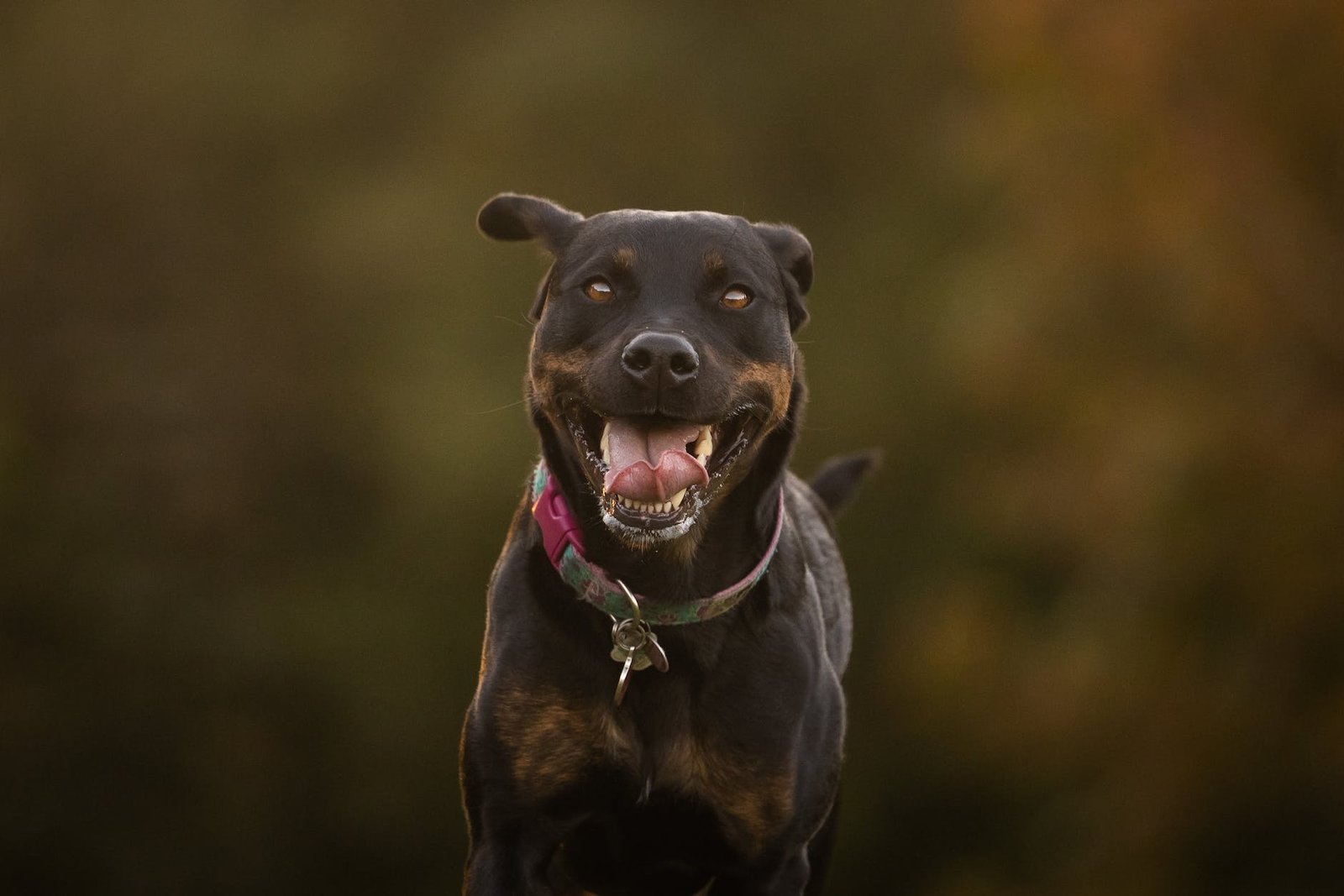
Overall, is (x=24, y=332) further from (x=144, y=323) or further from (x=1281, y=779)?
(x=1281, y=779)

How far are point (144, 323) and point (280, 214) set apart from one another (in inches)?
144

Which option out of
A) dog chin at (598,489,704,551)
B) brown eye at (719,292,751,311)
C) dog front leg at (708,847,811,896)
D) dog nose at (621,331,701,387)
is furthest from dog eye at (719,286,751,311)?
Answer: dog front leg at (708,847,811,896)

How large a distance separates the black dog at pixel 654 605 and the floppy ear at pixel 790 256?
25 millimetres

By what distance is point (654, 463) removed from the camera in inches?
209

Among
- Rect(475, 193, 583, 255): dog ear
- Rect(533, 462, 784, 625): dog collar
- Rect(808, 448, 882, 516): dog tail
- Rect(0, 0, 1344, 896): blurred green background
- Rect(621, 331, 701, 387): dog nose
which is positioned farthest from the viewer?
Rect(0, 0, 1344, 896): blurred green background

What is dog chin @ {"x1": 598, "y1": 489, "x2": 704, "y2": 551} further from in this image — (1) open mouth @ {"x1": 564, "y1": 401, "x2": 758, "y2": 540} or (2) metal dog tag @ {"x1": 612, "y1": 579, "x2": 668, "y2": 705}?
(2) metal dog tag @ {"x1": 612, "y1": 579, "x2": 668, "y2": 705}

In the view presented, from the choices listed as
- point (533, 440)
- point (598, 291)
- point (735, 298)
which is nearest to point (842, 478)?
point (735, 298)

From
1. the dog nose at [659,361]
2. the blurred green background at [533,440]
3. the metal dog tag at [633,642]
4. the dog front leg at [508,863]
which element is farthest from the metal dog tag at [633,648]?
the blurred green background at [533,440]

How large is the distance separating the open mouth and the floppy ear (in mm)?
504

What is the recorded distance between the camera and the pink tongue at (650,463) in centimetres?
513

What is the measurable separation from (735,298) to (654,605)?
0.88 meters

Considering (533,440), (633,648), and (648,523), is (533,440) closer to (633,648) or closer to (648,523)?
(633,648)

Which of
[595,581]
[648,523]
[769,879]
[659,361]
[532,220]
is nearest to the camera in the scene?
[648,523]

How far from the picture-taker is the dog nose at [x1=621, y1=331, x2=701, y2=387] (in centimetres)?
523
